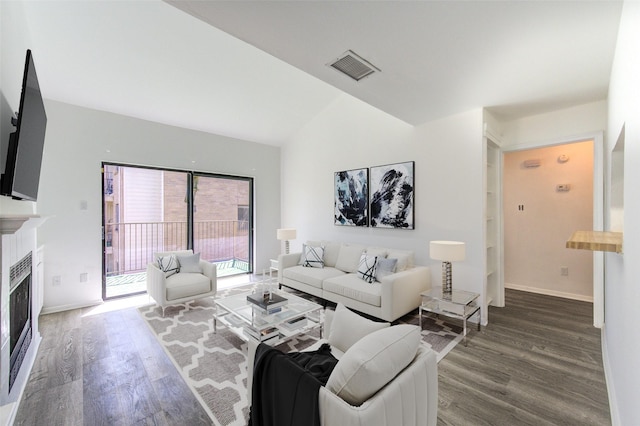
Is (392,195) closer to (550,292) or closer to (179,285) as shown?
(550,292)

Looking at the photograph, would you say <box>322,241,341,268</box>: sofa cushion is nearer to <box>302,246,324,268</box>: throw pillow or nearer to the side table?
<box>302,246,324,268</box>: throw pillow

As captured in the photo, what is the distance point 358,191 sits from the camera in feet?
14.8

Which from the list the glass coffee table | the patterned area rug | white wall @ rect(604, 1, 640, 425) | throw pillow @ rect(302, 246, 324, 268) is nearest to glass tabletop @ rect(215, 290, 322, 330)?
the glass coffee table

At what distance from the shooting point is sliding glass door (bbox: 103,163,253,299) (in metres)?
4.31

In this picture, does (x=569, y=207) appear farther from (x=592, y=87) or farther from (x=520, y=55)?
(x=520, y=55)

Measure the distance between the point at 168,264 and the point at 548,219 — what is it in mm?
5905

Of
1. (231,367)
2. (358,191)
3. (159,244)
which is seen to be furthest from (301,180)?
(231,367)

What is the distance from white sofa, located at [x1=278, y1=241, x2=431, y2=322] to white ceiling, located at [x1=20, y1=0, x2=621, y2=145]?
200cm

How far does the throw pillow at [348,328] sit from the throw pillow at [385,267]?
5.49 feet

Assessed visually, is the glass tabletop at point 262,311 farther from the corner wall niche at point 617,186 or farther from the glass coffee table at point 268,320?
the corner wall niche at point 617,186

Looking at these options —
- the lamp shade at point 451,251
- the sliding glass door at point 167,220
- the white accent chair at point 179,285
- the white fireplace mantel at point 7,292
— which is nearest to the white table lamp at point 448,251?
the lamp shade at point 451,251

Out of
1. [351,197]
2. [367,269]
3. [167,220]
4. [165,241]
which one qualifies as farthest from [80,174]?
[367,269]

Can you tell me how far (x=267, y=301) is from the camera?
2666 millimetres

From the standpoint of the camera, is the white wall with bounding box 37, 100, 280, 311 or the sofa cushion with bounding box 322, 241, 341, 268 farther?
the sofa cushion with bounding box 322, 241, 341, 268
